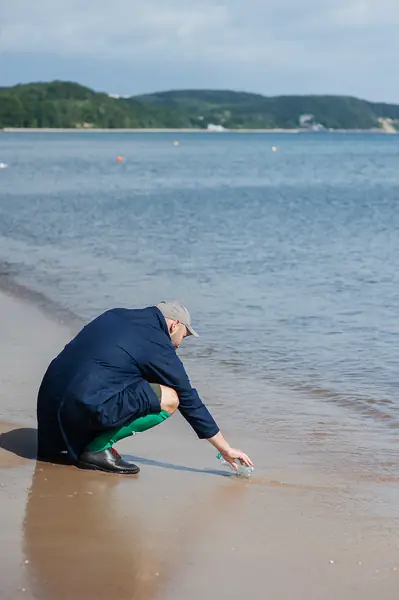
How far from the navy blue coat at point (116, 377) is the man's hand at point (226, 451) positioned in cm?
5

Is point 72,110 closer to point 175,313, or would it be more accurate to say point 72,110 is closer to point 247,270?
point 247,270

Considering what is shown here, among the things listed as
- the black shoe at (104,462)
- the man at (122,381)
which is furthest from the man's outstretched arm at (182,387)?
the black shoe at (104,462)

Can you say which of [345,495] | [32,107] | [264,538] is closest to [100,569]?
[264,538]

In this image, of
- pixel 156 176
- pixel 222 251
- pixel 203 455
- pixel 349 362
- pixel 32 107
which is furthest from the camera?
pixel 32 107

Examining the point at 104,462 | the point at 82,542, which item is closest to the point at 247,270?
the point at 104,462

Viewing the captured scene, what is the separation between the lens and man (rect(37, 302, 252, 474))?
5.39 meters

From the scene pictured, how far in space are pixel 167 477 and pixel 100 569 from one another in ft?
4.77

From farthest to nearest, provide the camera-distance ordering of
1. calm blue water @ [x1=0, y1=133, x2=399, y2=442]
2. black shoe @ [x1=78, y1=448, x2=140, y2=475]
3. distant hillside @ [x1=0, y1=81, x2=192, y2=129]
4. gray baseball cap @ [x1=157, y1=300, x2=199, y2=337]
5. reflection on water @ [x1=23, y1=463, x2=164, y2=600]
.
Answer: distant hillside @ [x1=0, y1=81, x2=192, y2=129] → calm blue water @ [x1=0, y1=133, x2=399, y2=442] → black shoe @ [x1=78, y1=448, x2=140, y2=475] → gray baseball cap @ [x1=157, y1=300, x2=199, y2=337] → reflection on water @ [x1=23, y1=463, x2=164, y2=600]

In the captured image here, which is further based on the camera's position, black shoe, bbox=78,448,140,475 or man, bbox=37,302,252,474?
black shoe, bbox=78,448,140,475

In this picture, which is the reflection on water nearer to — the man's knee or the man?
the man

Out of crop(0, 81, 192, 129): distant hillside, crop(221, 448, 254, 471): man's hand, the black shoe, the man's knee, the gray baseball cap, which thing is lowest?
crop(0, 81, 192, 129): distant hillside

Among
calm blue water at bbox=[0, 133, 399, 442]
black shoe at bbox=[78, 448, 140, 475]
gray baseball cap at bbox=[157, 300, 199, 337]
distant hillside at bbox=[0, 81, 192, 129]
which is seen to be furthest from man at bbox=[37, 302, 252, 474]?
distant hillside at bbox=[0, 81, 192, 129]

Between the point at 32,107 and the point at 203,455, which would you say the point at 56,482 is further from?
the point at 32,107

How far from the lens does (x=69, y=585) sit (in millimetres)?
4094
